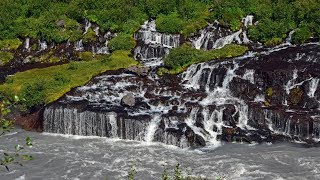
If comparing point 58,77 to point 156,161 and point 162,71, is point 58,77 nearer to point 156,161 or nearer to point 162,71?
point 162,71

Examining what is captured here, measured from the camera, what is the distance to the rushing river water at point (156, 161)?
2950 cm

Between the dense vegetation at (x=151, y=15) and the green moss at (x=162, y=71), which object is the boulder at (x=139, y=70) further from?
the dense vegetation at (x=151, y=15)

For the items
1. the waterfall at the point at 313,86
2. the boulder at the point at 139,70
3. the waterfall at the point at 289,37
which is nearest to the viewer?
the waterfall at the point at 313,86

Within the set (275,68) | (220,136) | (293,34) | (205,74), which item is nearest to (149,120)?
(220,136)

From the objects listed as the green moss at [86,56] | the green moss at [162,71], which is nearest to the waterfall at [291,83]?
the green moss at [162,71]

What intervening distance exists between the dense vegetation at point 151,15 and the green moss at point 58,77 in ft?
23.3

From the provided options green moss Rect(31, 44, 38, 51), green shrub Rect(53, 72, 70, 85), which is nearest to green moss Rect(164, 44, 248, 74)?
green shrub Rect(53, 72, 70, 85)

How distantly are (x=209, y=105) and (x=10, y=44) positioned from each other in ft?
97.5

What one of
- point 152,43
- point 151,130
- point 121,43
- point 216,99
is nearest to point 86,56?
point 121,43

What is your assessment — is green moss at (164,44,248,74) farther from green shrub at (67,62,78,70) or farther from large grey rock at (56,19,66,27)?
large grey rock at (56,19,66,27)

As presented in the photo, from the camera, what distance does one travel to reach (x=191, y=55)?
4734 centimetres

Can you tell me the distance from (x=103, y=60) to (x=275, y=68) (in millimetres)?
18014

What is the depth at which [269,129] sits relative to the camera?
117ft

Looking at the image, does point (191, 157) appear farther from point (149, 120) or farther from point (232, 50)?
point (232, 50)
